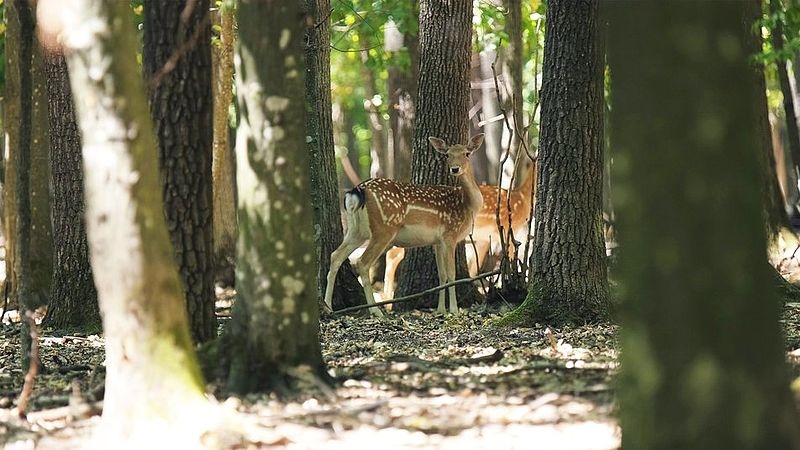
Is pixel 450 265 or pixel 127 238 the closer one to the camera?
pixel 127 238

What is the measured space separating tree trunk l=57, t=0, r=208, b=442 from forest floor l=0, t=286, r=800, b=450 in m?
0.34

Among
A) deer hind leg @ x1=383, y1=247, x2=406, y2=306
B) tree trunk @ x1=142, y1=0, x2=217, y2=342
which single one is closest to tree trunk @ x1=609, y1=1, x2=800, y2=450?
tree trunk @ x1=142, y1=0, x2=217, y2=342

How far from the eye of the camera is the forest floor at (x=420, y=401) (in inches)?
215

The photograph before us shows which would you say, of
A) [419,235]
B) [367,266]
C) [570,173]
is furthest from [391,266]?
[570,173]

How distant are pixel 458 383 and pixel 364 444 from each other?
1391 mm

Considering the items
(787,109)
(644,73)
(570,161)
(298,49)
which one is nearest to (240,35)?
(298,49)

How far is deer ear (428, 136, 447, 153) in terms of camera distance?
12641 mm

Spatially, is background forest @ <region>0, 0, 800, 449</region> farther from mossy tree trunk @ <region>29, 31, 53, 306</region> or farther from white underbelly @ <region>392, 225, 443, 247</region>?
mossy tree trunk @ <region>29, 31, 53, 306</region>

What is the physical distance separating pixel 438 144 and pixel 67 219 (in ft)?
12.4

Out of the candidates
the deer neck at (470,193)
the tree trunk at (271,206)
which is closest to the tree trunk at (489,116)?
the deer neck at (470,193)

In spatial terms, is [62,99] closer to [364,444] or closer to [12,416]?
[12,416]

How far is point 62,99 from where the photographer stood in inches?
438

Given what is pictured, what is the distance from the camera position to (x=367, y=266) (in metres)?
12.8

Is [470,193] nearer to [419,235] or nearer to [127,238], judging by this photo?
[419,235]
